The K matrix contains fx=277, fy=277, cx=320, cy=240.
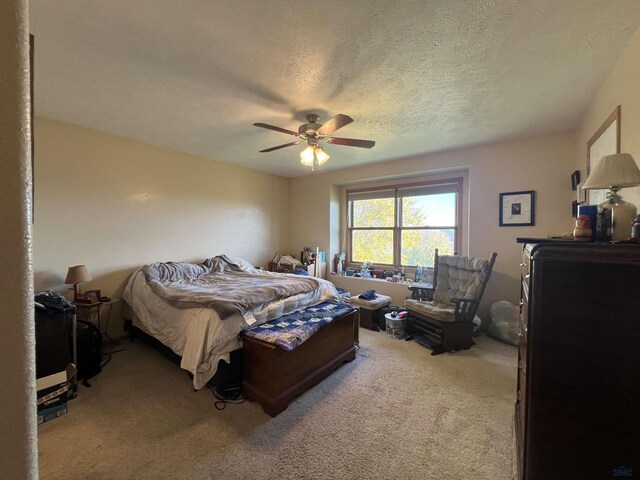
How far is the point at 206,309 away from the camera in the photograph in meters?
2.32

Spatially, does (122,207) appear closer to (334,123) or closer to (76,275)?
(76,275)

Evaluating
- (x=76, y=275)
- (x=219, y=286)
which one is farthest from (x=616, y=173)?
(x=76, y=275)

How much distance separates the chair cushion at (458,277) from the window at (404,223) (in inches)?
28.7

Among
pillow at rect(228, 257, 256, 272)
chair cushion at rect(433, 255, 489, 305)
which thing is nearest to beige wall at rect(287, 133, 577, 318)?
chair cushion at rect(433, 255, 489, 305)

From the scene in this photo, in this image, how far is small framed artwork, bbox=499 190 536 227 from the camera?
338 cm

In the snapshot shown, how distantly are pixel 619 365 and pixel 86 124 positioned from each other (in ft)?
14.7

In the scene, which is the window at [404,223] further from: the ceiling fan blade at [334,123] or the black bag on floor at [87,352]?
the black bag on floor at [87,352]

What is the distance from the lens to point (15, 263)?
403mm

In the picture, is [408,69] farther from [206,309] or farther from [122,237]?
[122,237]

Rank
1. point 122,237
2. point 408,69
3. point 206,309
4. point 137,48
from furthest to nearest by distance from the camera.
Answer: point 122,237
point 206,309
point 408,69
point 137,48

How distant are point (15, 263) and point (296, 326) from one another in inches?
82.7

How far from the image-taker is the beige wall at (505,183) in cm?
323

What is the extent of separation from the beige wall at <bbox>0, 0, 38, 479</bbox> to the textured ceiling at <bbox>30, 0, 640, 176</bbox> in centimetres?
145

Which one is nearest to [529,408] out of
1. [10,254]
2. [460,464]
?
[460,464]
